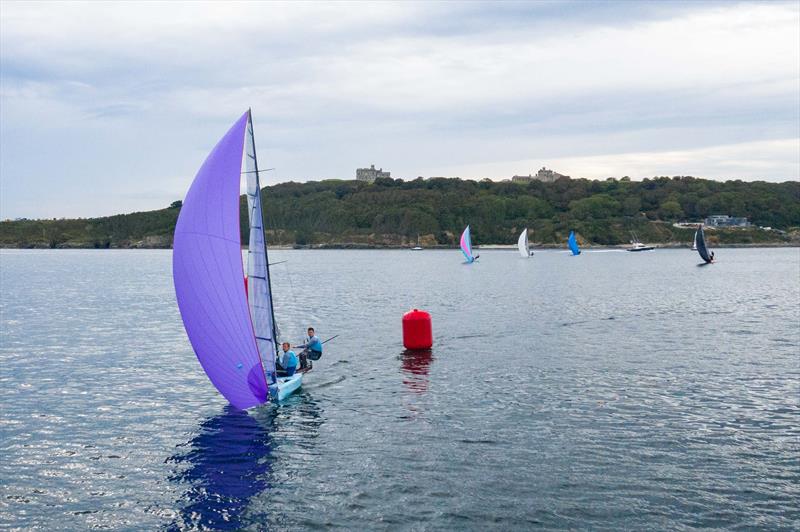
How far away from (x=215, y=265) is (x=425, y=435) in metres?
8.40

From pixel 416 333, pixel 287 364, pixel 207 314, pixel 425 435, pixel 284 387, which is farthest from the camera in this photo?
pixel 416 333

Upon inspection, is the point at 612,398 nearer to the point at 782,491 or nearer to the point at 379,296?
the point at 782,491

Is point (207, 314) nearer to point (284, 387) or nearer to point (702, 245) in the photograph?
point (284, 387)

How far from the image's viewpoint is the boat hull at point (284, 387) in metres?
25.8

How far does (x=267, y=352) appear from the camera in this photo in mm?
25641

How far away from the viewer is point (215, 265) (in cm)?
2120

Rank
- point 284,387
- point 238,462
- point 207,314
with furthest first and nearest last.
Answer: point 284,387, point 207,314, point 238,462

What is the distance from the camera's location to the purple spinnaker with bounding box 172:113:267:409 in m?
20.9

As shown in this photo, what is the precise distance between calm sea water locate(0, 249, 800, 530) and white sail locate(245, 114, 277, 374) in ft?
8.23

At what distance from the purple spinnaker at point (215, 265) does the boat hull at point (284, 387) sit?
11.5 feet

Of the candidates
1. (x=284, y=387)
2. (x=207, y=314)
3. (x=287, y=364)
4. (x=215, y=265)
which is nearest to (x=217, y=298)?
(x=207, y=314)

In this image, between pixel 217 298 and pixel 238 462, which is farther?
pixel 217 298

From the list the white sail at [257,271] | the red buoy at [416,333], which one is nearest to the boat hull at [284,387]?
the white sail at [257,271]

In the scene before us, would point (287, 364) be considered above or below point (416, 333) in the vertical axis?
above
